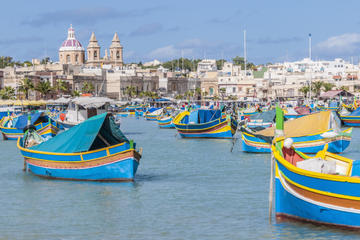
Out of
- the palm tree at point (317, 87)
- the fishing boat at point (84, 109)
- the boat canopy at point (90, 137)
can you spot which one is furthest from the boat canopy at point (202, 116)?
the palm tree at point (317, 87)

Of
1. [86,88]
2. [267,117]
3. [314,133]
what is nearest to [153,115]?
[267,117]

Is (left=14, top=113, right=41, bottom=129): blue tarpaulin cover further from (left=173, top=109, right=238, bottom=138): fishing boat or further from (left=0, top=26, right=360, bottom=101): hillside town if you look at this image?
(left=0, top=26, right=360, bottom=101): hillside town

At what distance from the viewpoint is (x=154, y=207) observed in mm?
25422

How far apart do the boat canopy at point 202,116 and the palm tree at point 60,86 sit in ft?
288

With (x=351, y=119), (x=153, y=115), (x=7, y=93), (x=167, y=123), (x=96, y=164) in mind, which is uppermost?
(x=7, y=93)

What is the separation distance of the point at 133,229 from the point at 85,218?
233 centimetres

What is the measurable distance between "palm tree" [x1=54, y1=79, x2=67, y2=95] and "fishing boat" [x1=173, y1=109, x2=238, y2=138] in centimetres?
8761

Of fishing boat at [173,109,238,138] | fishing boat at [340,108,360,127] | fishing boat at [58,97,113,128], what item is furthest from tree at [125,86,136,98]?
fishing boat at [173,109,238,138]

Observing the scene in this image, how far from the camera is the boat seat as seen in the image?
21.3 m

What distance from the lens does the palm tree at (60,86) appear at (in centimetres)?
14576

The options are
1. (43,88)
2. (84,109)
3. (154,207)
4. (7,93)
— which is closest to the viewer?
(154,207)

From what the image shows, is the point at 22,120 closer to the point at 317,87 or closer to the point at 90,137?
the point at 90,137

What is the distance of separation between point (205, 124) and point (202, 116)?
2.25 metres

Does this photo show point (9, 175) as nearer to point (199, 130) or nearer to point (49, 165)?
point (49, 165)
